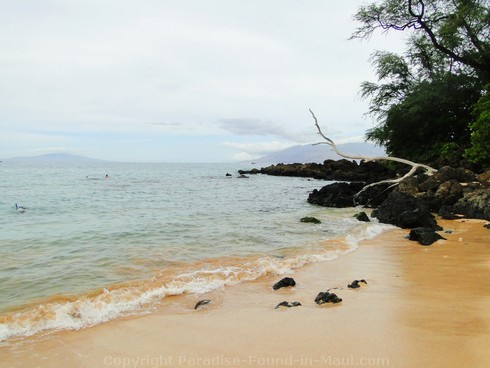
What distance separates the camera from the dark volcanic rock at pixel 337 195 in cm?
1978

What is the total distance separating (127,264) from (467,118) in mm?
27985

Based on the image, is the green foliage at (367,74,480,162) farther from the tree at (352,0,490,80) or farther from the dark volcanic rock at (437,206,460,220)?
the dark volcanic rock at (437,206,460,220)

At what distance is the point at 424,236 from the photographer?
31.1 ft

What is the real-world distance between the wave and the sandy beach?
0.28 meters

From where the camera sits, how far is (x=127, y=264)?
8078 millimetres

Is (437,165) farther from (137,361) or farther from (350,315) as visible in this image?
(137,361)

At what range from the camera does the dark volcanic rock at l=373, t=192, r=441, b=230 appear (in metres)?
11.8

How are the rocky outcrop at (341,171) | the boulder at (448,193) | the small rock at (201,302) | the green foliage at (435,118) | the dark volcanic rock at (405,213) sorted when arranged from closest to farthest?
the small rock at (201,302) → the dark volcanic rock at (405,213) → the boulder at (448,193) → the green foliage at (435,118) → the rocky outcrop at (341,171)

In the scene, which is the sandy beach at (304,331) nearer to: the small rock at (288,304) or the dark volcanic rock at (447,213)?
the small rock at (288,304)

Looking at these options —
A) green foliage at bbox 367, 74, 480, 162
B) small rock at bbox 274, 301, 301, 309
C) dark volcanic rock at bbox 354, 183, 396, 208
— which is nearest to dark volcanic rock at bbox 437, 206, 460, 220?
dark volcanic rock at bbox 354, 183, 396, 208

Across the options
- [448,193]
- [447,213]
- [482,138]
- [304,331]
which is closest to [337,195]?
[448,193]

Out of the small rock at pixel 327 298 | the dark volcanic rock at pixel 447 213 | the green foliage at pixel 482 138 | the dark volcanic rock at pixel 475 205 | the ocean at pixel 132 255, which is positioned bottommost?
the ocean at pixel 132 255

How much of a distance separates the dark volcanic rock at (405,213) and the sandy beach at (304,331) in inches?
204

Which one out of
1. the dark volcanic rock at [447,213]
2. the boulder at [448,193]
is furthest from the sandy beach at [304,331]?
the boulder at [448,193]
